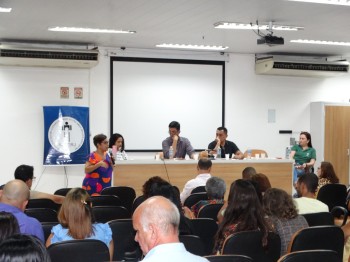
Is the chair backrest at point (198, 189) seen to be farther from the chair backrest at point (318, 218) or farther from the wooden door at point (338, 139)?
the wooden door at point (338, 139)

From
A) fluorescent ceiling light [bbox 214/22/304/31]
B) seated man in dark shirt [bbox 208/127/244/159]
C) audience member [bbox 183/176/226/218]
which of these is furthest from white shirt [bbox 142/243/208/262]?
seated man in dark shirt [bbox 208/127/244/159]

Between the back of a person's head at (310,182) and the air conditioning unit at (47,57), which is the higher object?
the air conditioning unit at (47,57)

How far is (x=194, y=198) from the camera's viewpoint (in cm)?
598

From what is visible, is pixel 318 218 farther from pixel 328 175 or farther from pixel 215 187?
pixel 328 175

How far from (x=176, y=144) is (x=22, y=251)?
741 cm

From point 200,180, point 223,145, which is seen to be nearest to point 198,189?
point 200,180

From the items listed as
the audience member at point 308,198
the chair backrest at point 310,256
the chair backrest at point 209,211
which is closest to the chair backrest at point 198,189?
the chair backrest at point 209,211

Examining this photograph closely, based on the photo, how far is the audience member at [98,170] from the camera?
283 inches

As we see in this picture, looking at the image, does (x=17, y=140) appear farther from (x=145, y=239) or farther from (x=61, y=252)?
(x=145, y=239)

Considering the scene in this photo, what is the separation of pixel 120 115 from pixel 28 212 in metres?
5.59

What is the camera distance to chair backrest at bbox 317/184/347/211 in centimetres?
682

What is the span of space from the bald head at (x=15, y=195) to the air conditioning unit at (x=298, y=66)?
755 centimetres

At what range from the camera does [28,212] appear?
502cm

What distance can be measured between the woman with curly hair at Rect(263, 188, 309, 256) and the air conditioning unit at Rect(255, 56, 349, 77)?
6.86 metres
